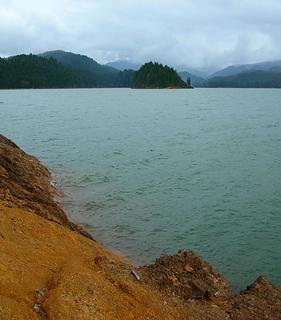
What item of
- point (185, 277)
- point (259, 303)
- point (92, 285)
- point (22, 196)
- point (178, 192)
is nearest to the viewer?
point (92, 285)

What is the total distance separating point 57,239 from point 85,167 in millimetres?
22506

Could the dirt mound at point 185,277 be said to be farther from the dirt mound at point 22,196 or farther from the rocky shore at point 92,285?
the dirt mound at point 22,196

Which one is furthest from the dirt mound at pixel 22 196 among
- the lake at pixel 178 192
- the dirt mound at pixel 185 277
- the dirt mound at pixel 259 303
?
the dirt mound at pixel 259 303

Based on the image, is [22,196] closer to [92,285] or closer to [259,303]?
[92,285]

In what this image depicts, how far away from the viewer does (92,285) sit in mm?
9484

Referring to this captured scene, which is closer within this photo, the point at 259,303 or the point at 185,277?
the point at 259,303

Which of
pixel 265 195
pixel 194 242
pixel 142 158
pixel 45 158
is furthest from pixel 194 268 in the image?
pixel 45 158

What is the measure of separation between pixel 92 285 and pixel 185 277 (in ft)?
9.82

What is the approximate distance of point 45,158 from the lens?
39.3 m

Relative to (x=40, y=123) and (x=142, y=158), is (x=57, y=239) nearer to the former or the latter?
(x=142, y=158)

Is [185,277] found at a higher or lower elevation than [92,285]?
lower

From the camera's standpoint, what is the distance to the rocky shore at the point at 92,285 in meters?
8.66

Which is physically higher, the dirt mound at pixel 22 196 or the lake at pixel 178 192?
the dirt mound at pixel 22 196

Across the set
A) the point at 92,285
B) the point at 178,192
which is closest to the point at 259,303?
the point at 92,285
